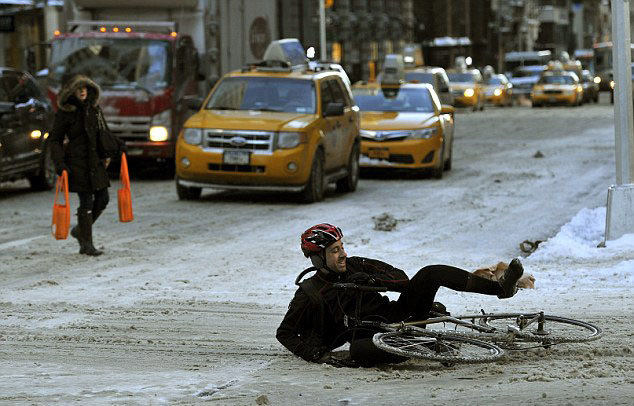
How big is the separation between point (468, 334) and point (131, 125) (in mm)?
14860

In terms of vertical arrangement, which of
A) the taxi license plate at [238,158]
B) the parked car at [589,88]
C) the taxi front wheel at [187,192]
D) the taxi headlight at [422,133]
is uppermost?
the taxi license plate at [238,158]

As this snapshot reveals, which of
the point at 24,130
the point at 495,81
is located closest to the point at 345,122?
the point at 24,130

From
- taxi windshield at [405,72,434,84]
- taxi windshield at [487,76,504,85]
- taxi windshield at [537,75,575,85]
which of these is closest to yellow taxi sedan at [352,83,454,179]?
taxi windshield at [405,72,434,84]

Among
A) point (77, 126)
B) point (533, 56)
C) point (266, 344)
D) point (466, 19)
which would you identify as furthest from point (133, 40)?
point (466, 19)

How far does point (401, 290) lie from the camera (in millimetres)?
8047

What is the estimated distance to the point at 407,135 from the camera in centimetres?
2219

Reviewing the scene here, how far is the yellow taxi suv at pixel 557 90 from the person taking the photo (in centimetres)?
5362

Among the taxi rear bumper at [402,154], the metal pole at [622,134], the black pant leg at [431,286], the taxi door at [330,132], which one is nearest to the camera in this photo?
the black pant leg at [431,286]

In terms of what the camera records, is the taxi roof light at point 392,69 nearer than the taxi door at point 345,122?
No

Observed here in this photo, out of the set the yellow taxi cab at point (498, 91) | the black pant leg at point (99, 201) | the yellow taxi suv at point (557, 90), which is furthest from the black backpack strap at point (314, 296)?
the yellow taxi cab at point (498, 91)

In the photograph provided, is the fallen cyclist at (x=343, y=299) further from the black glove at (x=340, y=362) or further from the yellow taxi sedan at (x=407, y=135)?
the yellow taxi sedan at (x=407, y=135)

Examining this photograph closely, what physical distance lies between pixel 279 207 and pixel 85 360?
9.62m

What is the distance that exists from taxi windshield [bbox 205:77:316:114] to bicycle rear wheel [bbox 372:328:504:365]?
11196 mm

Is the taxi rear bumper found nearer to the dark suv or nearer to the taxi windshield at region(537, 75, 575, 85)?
the dark suv
